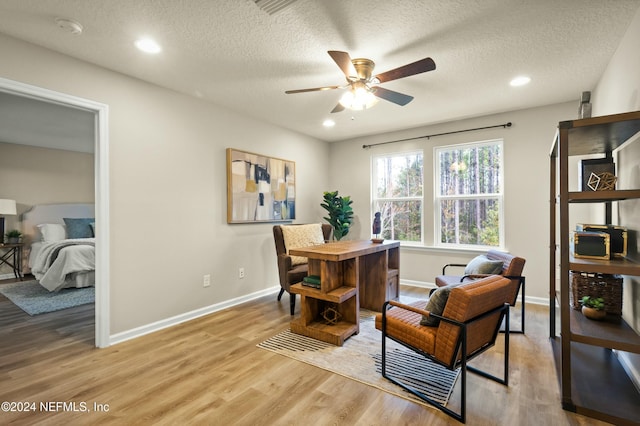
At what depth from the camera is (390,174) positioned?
16.7 feet

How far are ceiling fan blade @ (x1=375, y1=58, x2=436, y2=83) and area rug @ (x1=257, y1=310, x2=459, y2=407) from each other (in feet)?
7.33

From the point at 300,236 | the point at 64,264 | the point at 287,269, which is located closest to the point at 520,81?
the point at 300,236

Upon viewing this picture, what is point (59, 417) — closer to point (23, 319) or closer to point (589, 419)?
point (23, 319)

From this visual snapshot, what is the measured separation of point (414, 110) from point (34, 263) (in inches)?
269

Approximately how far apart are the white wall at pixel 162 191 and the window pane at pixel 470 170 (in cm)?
281

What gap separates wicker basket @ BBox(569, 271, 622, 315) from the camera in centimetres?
210

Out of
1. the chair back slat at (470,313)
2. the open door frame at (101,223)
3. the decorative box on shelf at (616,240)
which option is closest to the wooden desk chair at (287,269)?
the open door frame at (101,223)

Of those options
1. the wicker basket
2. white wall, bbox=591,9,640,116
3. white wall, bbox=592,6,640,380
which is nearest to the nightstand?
the wicker basket

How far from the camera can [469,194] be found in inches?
171

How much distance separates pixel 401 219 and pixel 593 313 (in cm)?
302

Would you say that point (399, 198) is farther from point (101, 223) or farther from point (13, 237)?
point (13, 237)

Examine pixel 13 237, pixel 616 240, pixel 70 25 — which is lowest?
pixel 13 237

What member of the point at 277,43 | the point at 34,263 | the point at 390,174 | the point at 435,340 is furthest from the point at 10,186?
the point at 435,340

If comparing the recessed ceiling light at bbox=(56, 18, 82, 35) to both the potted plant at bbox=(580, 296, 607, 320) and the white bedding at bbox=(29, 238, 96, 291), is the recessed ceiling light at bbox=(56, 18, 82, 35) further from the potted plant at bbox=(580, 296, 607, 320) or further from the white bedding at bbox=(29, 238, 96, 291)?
the potted plant at bbox=(580, 296, 607, 320)
